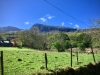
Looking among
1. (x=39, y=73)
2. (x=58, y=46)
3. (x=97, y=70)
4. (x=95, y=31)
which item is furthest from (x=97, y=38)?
(x=39, y=73)

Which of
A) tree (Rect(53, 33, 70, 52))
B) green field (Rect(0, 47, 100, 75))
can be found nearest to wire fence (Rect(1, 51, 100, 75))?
green field (Rect(0, 47, 100, 75))

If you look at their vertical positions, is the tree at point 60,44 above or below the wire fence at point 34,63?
above

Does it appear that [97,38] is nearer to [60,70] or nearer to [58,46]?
[58,46]

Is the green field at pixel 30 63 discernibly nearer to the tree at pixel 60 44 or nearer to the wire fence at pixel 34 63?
the wire fence at pixel 34 63

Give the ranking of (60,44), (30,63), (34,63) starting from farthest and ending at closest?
(60,44)
(34,63)
(30,63)

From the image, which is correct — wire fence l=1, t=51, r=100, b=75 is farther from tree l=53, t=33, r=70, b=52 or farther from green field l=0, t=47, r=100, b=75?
tree l=53, t=33, r=70, b=52

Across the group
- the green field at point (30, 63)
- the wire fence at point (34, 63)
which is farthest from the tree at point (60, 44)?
the wire fence at point (34, 63)

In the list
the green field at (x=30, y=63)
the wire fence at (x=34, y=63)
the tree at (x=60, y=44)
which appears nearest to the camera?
the green field at (x=30, y=63)

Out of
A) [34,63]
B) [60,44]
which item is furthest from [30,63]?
[60,44]

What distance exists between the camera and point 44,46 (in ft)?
232

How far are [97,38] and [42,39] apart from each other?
3565cm

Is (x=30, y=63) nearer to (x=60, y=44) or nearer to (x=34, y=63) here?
(x=34, y=63)

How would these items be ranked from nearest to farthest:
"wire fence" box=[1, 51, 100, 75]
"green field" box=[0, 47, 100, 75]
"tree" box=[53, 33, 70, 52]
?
"green field" box=[0, 47, 100, 75] → "wire fence" box=[1, 51, 100, 75] → "tree" box=[53, 33, 70, 52]

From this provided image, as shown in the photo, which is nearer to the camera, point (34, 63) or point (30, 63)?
point (30, 63)
